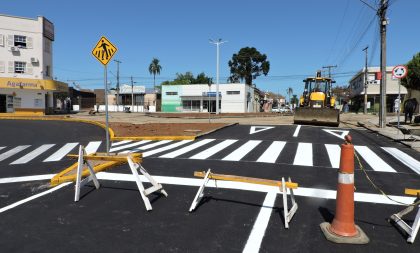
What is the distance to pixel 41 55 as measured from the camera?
1661 inches

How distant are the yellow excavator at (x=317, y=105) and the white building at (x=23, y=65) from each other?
31.4 metres

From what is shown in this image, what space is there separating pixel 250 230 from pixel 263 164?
4669mm

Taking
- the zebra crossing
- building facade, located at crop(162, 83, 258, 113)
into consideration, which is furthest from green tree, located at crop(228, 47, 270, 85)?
the zebra crossing

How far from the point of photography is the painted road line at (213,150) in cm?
1064

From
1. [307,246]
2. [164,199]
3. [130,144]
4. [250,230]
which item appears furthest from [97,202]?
[130,144]

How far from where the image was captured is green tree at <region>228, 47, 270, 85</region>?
8644 cm

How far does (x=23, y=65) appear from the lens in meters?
41.5

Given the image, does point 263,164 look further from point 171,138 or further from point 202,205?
point 171,138

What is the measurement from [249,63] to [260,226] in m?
84.6

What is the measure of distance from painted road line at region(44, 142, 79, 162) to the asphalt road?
68cm

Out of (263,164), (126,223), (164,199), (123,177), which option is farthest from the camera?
(263,164)

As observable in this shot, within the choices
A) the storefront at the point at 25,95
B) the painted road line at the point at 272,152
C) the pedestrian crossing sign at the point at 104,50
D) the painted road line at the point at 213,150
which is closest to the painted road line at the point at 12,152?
the pedestrian crossing sign at the point at 104,50

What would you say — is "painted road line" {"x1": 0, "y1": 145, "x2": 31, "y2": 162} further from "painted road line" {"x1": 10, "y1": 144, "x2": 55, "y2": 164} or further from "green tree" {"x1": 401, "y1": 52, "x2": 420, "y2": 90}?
"green tree" {"x1": 401, "y1": 52, "x2": 420, "y2": 90}

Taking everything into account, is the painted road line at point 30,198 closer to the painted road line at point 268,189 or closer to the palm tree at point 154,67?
the painted road line at point 268,189
